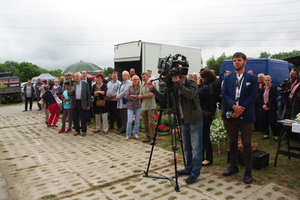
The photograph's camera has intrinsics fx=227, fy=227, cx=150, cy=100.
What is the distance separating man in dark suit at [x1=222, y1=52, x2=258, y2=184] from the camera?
146 inches

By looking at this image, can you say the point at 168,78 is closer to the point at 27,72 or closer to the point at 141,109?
the point at 141,109

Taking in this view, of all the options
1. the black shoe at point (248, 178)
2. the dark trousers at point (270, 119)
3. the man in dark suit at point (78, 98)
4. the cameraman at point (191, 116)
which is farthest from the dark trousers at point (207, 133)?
the man in dark suit at point (78, 98)

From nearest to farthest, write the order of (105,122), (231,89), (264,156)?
1. (231,89)
2. (264,156)
3. (105,122)

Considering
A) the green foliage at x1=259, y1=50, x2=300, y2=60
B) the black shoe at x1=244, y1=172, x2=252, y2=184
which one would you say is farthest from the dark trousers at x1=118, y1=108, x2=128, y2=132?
the green foliage at x1=259, y1=50, x2=300, y2=60

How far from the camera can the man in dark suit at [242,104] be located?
12.2ft

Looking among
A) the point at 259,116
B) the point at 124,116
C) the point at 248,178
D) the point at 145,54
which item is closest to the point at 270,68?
the point at 259,116

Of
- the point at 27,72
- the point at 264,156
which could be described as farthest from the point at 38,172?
the point at 27,72

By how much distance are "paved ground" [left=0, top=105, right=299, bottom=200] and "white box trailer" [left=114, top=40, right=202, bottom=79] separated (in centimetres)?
593

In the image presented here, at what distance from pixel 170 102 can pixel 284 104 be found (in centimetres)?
402

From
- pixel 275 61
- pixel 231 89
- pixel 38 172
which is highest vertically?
pixel 275 61

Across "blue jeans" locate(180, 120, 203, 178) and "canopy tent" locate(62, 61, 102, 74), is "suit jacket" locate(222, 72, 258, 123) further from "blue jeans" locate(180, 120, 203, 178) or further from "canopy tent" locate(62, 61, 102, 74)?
"canopy tent" locate(62, 61, 102, 74)

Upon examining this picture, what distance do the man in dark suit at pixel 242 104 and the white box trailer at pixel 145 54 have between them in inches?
322

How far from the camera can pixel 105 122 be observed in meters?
8.09

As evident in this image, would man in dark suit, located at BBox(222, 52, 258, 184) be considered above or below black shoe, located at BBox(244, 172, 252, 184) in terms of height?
above
